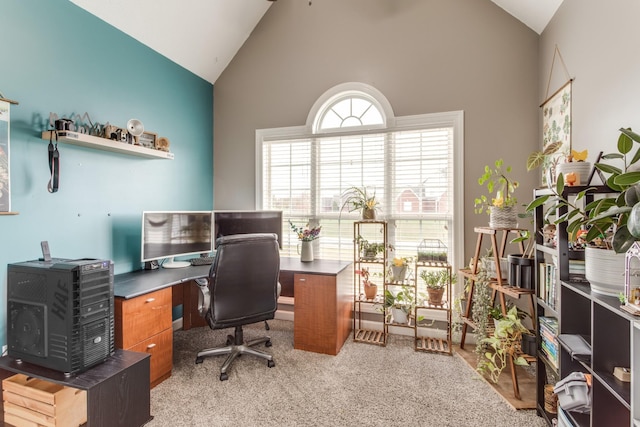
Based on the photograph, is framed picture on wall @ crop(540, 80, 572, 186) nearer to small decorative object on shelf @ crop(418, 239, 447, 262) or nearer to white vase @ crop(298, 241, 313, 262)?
small decorative object on shelf @ crop(418, 239, 447, 262)

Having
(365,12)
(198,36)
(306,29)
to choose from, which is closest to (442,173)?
(365,12)

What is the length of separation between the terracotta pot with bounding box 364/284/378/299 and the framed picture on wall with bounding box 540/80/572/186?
1.67m

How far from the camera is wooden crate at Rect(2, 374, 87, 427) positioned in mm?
1598

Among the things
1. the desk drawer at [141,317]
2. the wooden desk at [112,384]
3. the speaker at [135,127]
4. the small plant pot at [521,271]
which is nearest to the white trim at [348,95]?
the speaker at [135,127]

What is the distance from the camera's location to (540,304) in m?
1.91

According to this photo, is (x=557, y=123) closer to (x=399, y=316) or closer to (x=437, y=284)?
(x=437, y=284)

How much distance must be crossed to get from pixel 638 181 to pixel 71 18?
135 inches

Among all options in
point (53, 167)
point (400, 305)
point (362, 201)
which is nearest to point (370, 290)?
point (400, 305)

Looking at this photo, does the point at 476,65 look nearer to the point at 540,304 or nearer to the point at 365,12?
the point at 365,12

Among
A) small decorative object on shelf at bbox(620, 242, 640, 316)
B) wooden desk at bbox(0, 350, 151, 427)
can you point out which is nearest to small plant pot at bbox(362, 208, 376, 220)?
small decorative object on shelf at bbox(620, 242, 640, 316)

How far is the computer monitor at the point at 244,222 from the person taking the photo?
3.19m

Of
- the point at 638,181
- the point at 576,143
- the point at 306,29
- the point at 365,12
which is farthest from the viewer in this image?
the point at 306,29

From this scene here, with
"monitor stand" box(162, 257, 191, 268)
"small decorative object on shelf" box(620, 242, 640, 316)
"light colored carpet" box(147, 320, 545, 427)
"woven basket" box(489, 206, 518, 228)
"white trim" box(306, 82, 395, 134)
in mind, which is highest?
"white trim" box(306, 82, 395, 134)

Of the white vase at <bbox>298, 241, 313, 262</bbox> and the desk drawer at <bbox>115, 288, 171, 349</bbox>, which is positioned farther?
the white vase at <bbox>298, 241, 313, 262</bbox>
